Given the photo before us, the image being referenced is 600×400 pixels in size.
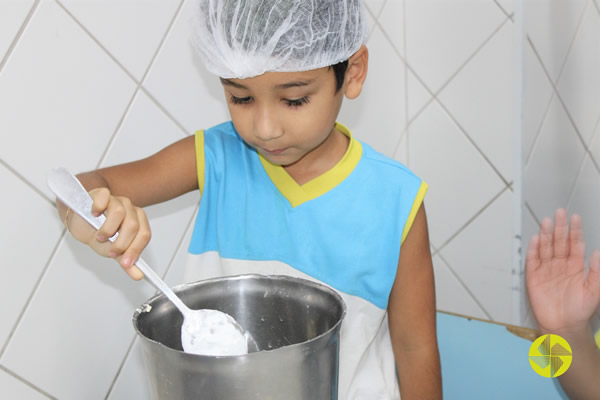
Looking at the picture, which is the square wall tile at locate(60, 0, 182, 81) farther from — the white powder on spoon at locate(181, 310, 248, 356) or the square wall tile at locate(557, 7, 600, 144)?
the square wall tile at locate(557, 7, 600, 144)

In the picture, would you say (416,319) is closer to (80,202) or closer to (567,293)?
(567,293)

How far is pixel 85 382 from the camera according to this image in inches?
29.6

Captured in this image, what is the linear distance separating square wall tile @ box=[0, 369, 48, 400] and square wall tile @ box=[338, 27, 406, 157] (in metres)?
0.66

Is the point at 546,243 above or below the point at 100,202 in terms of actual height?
below

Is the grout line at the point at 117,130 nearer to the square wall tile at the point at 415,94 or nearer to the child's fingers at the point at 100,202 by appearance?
the child's fingers at the point at 100,202

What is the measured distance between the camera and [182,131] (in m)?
0.84

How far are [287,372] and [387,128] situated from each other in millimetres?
922

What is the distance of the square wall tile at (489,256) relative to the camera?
121 centimetres

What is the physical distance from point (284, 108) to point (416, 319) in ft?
0.98

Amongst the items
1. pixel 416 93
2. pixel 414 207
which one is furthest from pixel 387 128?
pixel 414 207

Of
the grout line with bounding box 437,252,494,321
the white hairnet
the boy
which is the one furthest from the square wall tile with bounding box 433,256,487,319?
the white hairnet

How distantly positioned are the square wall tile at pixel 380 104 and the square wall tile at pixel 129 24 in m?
0.42

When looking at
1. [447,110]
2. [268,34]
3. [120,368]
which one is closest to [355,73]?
[268,34]

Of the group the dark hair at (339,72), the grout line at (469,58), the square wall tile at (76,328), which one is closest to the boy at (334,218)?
the dark hair at (339,72)
